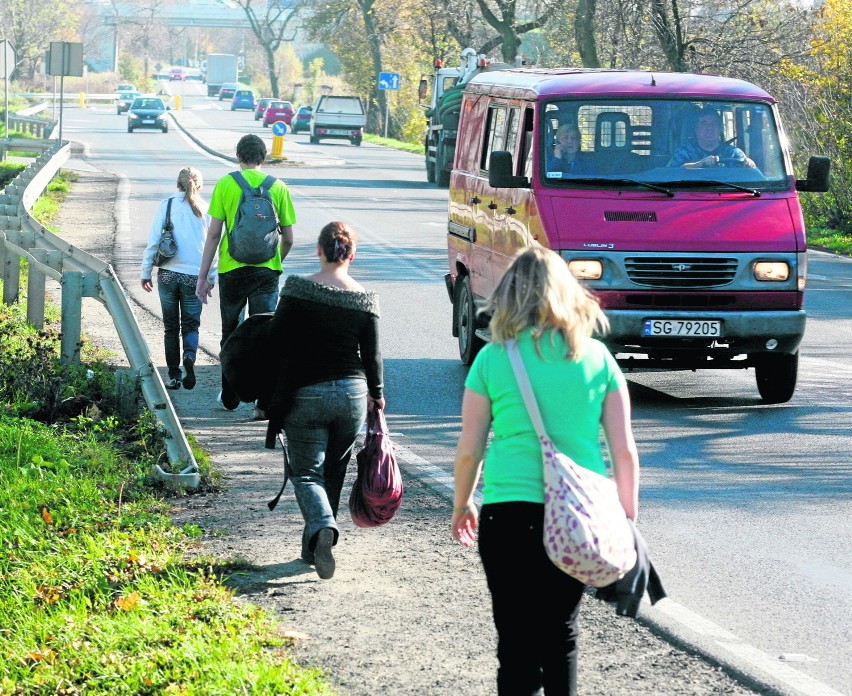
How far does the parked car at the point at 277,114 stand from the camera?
259 feet

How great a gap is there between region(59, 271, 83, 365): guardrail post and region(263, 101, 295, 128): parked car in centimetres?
6943

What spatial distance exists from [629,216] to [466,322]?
6.97ft

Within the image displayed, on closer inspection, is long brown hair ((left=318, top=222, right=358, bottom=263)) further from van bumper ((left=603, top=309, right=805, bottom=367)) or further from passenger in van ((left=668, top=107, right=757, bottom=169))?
passenger in van ((left=668, top=107, right=757, bottom=169))

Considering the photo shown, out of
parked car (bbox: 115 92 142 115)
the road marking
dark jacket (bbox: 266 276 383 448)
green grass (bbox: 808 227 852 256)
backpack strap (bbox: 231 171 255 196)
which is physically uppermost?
backpack strap (bbox: 231 171 255 196)

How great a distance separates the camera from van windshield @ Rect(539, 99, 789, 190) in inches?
409

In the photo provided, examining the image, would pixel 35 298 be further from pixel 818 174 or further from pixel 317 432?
pixel 317 432

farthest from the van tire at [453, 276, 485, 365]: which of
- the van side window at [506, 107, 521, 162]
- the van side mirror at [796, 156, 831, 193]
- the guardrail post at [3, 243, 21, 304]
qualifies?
the guardrail post at [3, 243, 21, 304]

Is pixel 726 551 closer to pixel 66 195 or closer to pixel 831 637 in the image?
pixel 831 637

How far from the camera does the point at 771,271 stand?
10070 millimetres

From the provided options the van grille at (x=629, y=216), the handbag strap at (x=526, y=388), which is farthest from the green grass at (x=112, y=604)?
the van grille at (x=629, y=216)

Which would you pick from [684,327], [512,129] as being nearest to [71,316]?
[512,129]

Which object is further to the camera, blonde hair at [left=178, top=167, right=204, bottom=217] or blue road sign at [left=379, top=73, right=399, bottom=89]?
blue road sign at [left=379, top=73, right=399, bottom=89]

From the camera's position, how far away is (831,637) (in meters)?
5.46

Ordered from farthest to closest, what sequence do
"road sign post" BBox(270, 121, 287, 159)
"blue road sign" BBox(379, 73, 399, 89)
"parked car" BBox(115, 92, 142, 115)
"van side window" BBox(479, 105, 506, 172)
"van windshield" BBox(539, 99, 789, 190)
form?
"parked car" BBox(115, 92, 142, 115)
"blue road sign" BBox(379, 73, 399, 89)
"road sign post" BBox(270, 121, 287, 159)
"van side window" BBox(479, 105, 506, 172)
"van windshield" BBox(539, 99, 789, 190)
